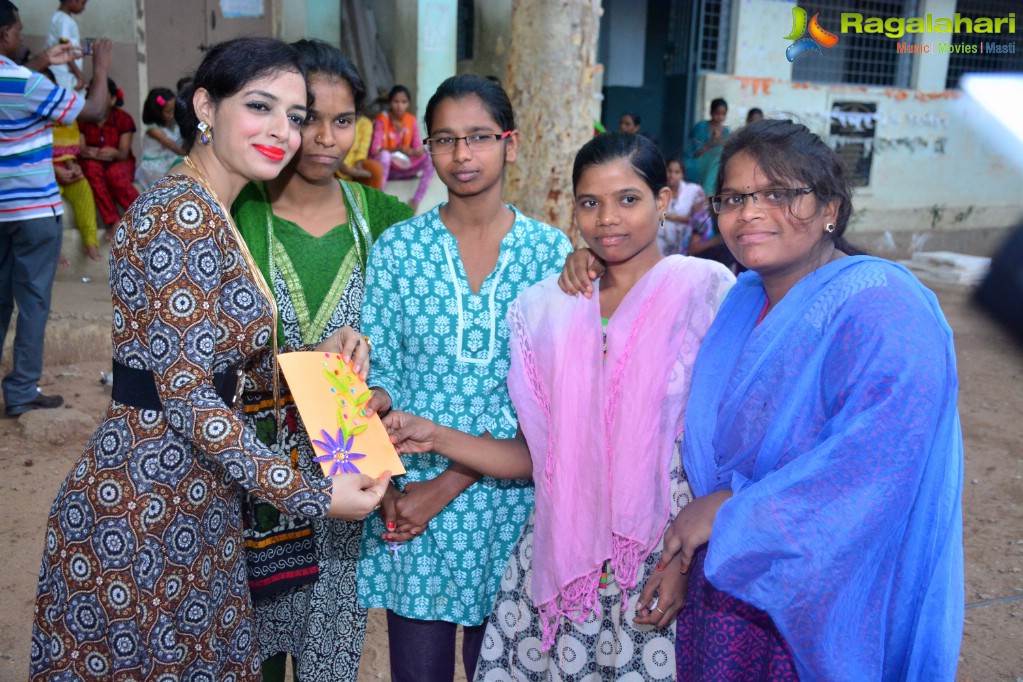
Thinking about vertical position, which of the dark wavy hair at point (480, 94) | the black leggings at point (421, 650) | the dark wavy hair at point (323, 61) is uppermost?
the dark wavy hair at point (323, 61)

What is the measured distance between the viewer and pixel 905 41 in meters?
14.4

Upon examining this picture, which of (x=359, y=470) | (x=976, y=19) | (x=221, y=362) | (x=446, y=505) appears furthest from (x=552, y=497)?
(x=976, y=19)

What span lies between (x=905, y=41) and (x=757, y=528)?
14.8 meters

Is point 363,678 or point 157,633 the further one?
point 363,678

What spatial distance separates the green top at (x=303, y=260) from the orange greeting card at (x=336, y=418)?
0.30 metres

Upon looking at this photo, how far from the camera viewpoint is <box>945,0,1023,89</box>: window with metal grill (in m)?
15.0

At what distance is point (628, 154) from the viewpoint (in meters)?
2.27

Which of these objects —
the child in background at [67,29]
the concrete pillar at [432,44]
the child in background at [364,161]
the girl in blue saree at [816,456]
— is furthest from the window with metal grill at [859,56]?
the girl in blue saree at [816,456]

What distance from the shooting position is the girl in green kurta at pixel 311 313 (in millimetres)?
2477

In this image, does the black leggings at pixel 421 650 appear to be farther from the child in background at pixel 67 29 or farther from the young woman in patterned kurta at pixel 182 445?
the child in background at pixel 67 29

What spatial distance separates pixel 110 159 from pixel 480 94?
20.0ft

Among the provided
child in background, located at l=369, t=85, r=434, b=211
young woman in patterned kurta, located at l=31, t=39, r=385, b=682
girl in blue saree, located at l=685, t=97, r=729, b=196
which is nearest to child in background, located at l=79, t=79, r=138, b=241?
→ child in background, located at l=369, t=85, r=434, b=211

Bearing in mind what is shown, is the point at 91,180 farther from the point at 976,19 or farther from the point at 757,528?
Result: the point at 976,19

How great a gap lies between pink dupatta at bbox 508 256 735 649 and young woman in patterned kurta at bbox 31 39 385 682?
1.57ft
